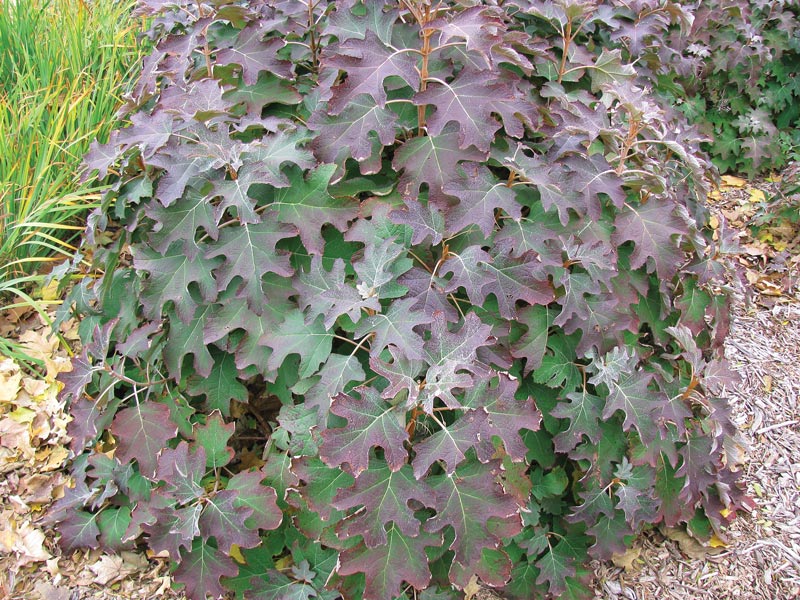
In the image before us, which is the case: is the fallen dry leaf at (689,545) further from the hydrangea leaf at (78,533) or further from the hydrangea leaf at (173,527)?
the hydrangea leaf at (78,533)

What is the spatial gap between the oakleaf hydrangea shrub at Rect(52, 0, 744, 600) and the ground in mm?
159

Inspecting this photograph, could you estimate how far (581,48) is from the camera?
2.25 metres

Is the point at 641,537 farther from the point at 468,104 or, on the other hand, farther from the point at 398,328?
the point at 468,104

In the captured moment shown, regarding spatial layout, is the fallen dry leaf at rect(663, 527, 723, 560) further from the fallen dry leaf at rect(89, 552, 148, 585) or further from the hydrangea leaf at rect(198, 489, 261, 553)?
the fallen dry leaf at rect(89, 552, 148, 585)

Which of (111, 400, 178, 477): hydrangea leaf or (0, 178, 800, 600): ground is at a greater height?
(111, 400, 178, 477): hydrangea leaf

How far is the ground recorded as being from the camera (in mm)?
2199

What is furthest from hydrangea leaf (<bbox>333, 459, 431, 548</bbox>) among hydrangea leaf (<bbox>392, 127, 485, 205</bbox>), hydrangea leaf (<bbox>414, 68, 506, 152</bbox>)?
hydrangea leaf (<bbox>414, 68, 506, 152</bbox>)

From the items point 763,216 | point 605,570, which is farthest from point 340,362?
point 763,216

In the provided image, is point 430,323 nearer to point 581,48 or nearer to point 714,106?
point 581,48

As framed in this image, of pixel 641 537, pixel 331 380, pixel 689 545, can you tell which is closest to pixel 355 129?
pixel 331 380

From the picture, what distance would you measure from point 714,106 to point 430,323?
146 inches

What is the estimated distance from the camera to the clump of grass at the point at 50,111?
2.90 metres

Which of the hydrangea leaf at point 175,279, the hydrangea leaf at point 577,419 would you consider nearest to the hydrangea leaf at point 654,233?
the hydrangea leaf at point 577,419

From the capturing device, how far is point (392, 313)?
5.53ft
